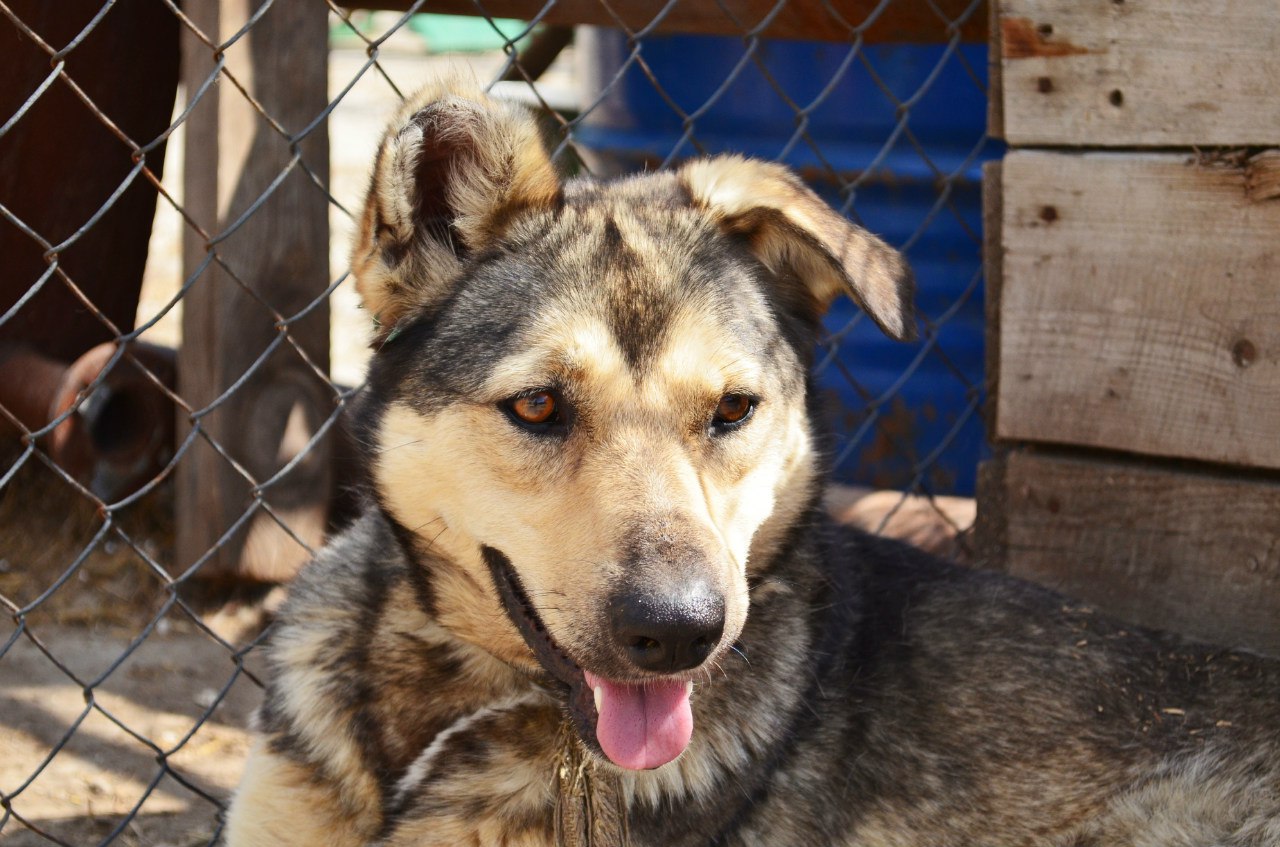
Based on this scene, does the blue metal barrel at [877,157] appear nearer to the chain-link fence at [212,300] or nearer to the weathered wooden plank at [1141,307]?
the chain-link fence at [212,300]

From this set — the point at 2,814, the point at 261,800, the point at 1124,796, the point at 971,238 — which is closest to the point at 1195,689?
the point at 1124,796

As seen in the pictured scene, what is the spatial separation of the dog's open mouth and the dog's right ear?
27.4 inches

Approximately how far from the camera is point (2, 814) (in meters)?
3.33

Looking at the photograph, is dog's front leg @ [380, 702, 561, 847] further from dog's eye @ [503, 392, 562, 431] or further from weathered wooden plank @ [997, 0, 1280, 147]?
weathered wooden plank @ [997, 0, 1280, 147]

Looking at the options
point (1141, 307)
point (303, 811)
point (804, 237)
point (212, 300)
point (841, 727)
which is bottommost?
point (841, 727)

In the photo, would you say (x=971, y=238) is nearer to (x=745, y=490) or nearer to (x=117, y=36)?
(x=745, y=490)

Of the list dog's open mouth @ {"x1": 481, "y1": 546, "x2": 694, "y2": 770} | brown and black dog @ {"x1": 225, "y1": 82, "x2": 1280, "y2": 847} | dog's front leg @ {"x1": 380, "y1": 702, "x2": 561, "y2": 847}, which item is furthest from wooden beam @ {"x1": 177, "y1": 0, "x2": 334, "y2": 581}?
dog's open mouth @ {"x1": 481, "y1": 546, "x2": 694, "y2": 770}

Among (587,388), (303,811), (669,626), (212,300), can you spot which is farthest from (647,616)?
(212,300)

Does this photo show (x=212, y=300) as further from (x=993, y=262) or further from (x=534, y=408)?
(x=993, y=262)

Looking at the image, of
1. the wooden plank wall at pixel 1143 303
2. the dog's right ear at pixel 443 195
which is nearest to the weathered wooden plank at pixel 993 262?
the wooden plank wall at pixel 1143 303

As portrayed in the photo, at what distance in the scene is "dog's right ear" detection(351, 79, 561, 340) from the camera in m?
2.68

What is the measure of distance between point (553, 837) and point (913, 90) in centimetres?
343

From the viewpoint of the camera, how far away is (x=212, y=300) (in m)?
4.26

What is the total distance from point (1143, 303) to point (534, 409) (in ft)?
6.09
